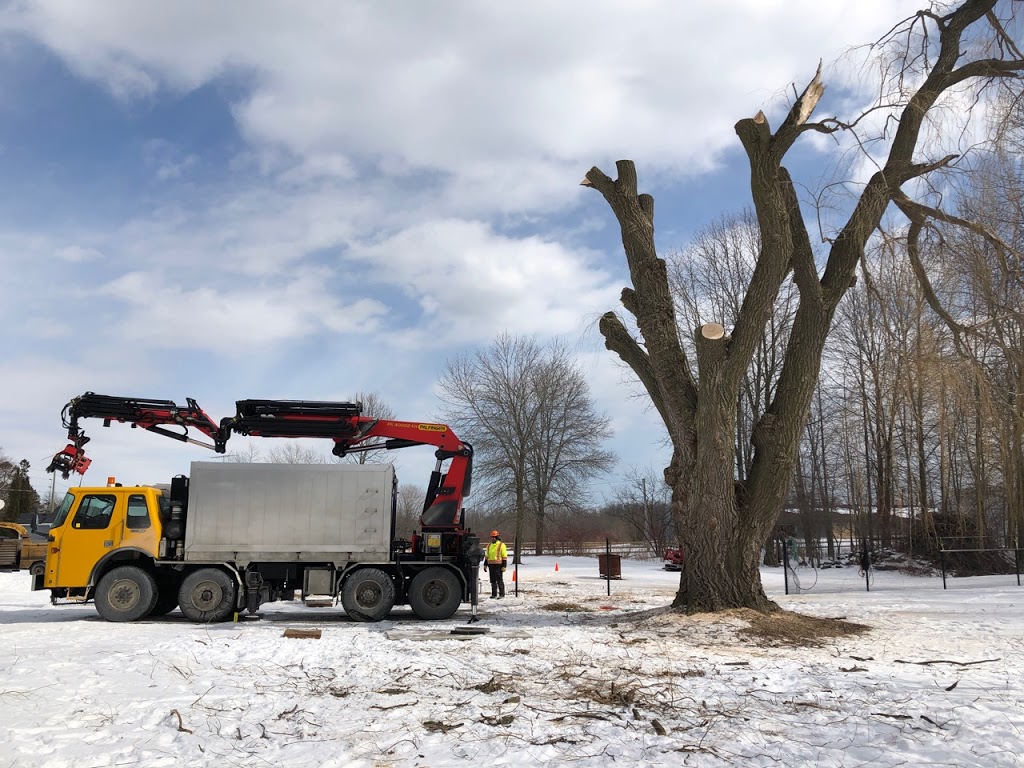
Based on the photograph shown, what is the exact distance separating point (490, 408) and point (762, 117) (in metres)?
34.7

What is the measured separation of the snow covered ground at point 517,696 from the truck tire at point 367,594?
1367 mm

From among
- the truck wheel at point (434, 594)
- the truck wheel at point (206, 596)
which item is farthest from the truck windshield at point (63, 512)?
the truck wheel at point (434, 594)

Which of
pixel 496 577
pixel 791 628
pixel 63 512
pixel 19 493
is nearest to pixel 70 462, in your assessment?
pixel 63 512

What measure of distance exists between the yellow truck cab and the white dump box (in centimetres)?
84

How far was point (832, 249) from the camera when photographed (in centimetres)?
1323

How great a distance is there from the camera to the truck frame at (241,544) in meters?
13.6

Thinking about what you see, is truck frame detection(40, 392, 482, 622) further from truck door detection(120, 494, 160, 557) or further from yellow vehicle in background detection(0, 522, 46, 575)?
yellow vehicle in background detection(0, 522, 46, 575)

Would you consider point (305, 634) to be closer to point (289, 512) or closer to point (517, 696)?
point (289, 512)

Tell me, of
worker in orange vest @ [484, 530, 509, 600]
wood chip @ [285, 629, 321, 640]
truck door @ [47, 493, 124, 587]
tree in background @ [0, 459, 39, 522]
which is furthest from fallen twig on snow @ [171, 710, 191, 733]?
tree in background @ [0, 459, 39, 522]

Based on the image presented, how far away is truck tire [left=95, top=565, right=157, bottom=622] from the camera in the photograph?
1343cm

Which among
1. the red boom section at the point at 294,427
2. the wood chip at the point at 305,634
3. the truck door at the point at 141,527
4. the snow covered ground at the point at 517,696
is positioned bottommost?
the wood chip at the point at 305,634

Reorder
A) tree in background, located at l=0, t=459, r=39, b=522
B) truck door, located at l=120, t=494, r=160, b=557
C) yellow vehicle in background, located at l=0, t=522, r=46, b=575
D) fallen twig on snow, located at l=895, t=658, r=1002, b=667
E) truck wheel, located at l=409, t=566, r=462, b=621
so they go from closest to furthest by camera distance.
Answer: fallen twig on snow, located at l=895, t=658, r=1002, b=667 < truck door, located at l=120, t=494, r=160, b=557 < truck wheel, located at l=409, t=566, r=462, b=621 < yellow vehicle in background, located at l=0, t=522, r=46, b=575 < tree in background, located at l=0, t=459, r=39, b=522

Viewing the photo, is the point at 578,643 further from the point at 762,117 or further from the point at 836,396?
the point at 836,396

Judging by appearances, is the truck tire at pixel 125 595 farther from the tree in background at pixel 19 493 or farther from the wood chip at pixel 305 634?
the tree in background at pixel 19 493
